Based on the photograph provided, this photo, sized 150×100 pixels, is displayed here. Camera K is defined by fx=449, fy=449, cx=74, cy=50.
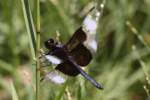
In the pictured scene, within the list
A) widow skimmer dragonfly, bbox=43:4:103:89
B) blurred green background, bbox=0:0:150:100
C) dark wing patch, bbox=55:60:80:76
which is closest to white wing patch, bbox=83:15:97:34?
widow skimmer dragonfly, bbox=43:4:103:89

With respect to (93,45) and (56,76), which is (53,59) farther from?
(93,45)

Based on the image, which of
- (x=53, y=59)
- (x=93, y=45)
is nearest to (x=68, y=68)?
(x=53, y=59)

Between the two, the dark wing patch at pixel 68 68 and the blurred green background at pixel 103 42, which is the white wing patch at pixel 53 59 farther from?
the blurred green background at pixel 103 42

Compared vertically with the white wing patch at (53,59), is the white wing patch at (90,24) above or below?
above

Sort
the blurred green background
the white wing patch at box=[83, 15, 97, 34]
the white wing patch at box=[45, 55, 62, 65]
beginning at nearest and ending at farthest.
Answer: the white wing patch at box=[45, 55, 62, 65] < the white wing patch at box=[83, 15, 97, 34] < the blurred green background

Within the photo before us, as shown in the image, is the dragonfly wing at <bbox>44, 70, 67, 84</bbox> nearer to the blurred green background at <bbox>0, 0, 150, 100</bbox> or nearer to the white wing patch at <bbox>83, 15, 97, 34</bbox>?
the white wing patch at <bbox>83, 15, 97, 34</bbox>

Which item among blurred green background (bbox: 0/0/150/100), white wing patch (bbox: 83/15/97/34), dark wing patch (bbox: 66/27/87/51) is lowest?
blurred green background (bbox: 0/0/150/100)

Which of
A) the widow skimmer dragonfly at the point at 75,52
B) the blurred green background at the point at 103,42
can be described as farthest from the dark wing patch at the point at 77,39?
the blurred green background at the point at 103,42
